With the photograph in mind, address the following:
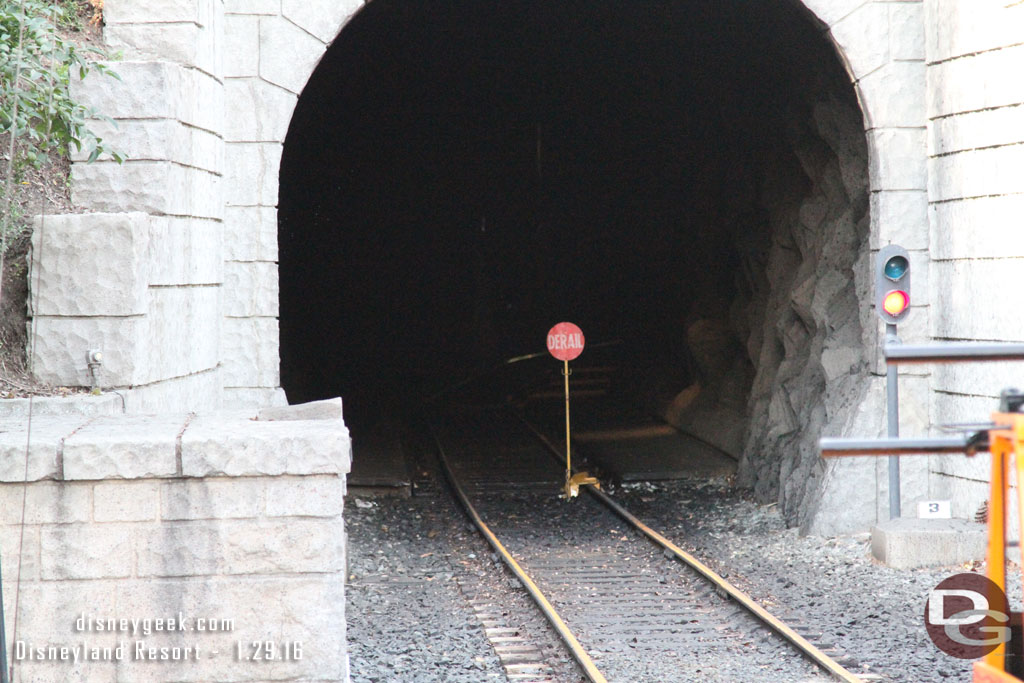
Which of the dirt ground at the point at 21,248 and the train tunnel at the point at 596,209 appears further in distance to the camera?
the train tunnel at the point at 596,209

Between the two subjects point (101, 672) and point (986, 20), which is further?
point (986, 20)

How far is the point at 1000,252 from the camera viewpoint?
9.52m

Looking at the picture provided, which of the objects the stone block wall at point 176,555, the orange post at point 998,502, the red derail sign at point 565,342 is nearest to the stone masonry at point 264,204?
the stone block wall at point 176,555

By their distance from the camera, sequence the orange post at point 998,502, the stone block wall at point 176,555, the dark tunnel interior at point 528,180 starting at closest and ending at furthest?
the orange post at point 998,502 → the stone block wall at point 176,555 → the dark tunnel interior at point 528,180

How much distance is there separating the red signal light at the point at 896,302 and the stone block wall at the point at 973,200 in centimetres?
67

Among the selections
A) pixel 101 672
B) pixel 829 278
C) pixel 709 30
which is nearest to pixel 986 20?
pixel 829 278

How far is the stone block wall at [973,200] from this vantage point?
9352 millimetres

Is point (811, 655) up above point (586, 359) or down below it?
below

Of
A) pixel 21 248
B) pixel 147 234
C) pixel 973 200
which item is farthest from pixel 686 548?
pixel 21 248

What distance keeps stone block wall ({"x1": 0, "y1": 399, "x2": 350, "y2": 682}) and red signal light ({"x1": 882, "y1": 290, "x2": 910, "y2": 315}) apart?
21.9 ft

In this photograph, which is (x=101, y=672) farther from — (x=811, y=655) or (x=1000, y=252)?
(x=1000, y=252)

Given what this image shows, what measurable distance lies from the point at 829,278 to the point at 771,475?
2.52 metres

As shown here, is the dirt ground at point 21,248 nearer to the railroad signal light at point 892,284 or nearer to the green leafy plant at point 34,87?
the green leafy plant at point 34,87

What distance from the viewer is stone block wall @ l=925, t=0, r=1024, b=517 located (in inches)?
368
